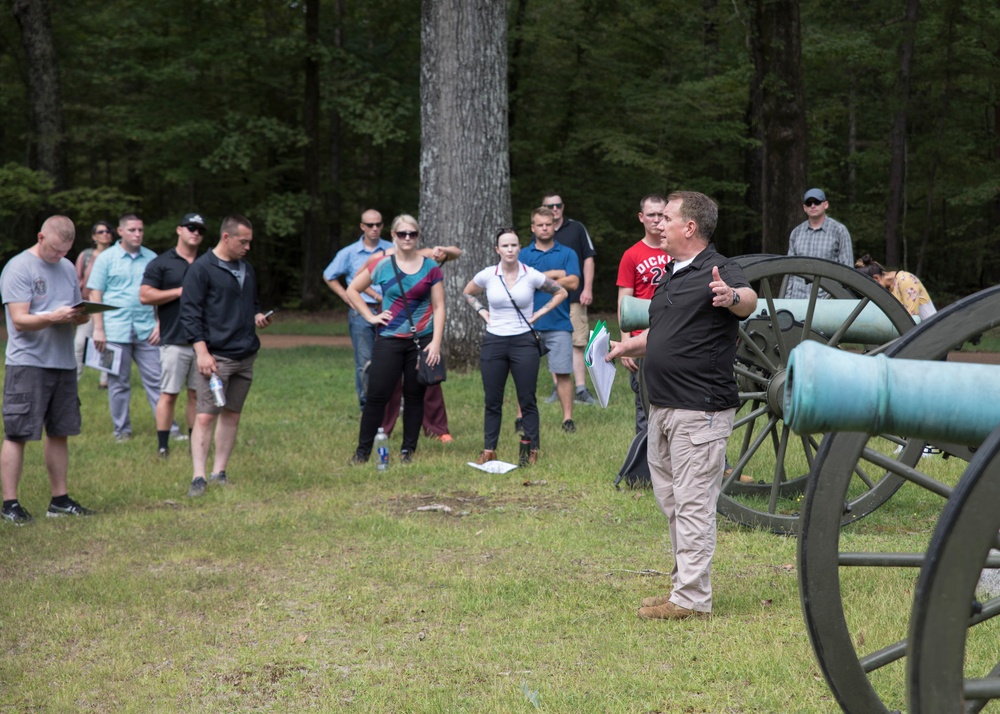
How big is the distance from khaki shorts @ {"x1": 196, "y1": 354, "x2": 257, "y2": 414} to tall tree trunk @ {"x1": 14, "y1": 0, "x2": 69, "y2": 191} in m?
17.1

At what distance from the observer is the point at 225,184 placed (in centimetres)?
2905

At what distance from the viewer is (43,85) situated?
22734mm

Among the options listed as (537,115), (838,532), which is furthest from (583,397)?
(537,115)

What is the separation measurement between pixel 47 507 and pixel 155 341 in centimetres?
249

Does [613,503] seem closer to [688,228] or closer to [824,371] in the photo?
[688,228]

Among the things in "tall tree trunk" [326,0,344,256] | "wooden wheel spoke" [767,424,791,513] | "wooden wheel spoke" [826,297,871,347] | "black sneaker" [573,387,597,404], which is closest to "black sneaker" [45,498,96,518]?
"wooden wheel spoke" [767,424,791,513]

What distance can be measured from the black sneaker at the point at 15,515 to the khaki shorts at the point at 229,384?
1348 mm

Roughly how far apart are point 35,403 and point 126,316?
3.03 m

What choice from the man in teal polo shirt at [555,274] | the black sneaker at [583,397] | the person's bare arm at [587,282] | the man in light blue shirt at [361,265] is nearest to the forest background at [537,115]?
the person's bare arm at [587,282]

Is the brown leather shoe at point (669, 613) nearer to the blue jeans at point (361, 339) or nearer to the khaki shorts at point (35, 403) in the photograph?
the khaki shorts at point (35, 403)

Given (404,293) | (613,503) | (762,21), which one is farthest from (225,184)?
(613,503)

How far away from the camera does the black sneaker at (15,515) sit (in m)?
7.07

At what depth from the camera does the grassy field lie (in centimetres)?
431

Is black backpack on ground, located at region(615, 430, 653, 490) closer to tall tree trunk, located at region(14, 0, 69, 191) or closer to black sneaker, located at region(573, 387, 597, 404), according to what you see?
black sneaker, located at region(573, 387, 597, 404)
